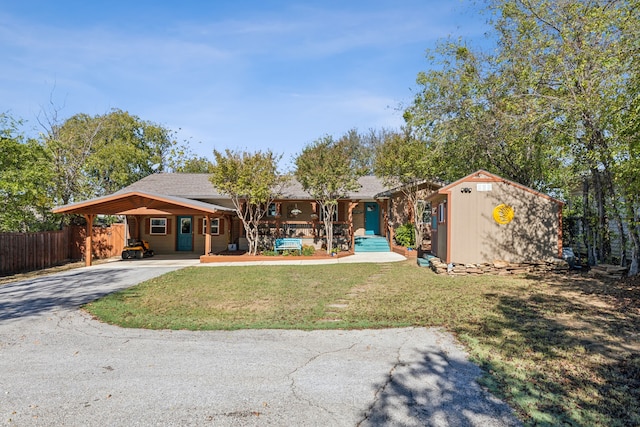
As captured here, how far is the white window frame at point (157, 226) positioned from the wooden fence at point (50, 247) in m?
1.35

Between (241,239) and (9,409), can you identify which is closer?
(9,409)

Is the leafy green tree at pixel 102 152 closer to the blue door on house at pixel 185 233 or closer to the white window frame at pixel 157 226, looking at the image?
the white window frame at pixel 157 226

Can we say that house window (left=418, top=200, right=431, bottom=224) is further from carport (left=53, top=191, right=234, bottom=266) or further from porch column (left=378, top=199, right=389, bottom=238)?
carport (left=53, top=191, right=234, bottom=266)

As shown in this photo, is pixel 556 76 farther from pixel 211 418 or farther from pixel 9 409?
pixel 9 409

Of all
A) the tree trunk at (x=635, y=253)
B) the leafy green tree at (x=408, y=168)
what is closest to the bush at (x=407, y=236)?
the leafy green tree at (x=408, y=168)

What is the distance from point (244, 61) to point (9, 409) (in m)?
12.7

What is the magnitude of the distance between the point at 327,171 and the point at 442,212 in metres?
5.01

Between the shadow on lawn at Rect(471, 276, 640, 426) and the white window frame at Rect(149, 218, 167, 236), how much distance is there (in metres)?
15.9

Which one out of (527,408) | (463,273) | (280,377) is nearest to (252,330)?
(280,377)

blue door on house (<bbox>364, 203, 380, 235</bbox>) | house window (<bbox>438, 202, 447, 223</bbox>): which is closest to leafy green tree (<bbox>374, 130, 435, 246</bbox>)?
house window (<bbox>438, 202, 447, 223</bbox>)

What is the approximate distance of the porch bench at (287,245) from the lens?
16219 millimetres

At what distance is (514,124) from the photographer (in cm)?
1048

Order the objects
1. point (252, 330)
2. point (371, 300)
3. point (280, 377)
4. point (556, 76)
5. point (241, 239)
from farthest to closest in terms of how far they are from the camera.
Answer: point (241, 239) → point (556, 76) → point (371, 300) → point (252, 330) → point (280, 377)

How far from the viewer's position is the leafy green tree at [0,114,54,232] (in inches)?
529
